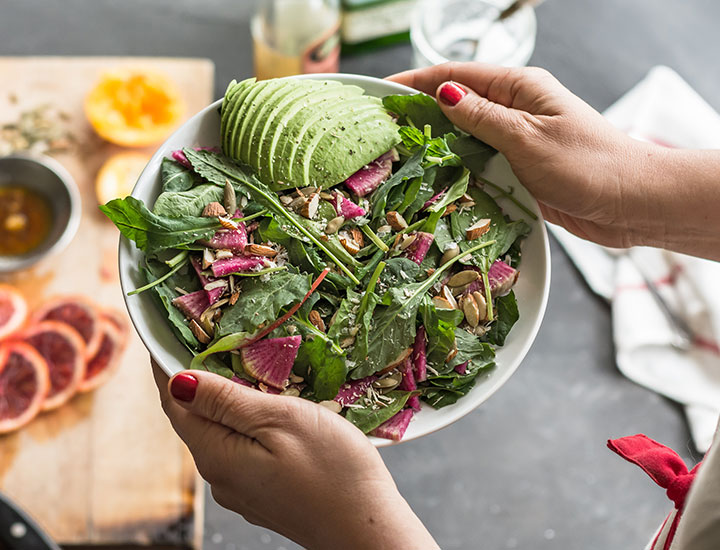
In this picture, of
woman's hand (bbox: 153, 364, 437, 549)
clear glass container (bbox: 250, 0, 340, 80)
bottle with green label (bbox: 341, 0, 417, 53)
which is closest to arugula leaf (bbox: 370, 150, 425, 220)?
woman's hand (bbox: 153, 364, 437, 549)

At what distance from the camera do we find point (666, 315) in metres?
1.85

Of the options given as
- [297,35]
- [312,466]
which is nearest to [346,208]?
[312,466]

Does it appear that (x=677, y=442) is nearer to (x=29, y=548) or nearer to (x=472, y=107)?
(x=472, y=107)

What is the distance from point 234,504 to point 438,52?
1.33 meters

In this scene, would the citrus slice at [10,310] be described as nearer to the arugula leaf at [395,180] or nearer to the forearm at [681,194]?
the arugula leaf at [395,180]

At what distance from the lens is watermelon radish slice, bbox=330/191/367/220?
3.43 ft

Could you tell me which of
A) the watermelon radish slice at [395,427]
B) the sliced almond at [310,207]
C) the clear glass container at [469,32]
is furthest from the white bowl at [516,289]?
the clear glass container at [469,32]

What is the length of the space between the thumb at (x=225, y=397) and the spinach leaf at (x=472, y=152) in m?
0.50

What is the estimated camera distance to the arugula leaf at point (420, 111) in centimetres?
115

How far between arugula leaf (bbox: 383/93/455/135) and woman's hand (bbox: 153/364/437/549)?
0.50 m

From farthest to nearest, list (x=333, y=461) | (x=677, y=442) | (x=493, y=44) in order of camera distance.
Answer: (x=493, y=44)
(x=677, y=442)
(x=333, y=461)

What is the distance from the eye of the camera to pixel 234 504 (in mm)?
1040

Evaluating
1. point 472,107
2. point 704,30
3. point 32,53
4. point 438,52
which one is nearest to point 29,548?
point 472,107

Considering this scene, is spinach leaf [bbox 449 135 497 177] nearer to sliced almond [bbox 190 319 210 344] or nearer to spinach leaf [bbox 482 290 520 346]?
spinach leaf [bbox 482 290 520 346]
